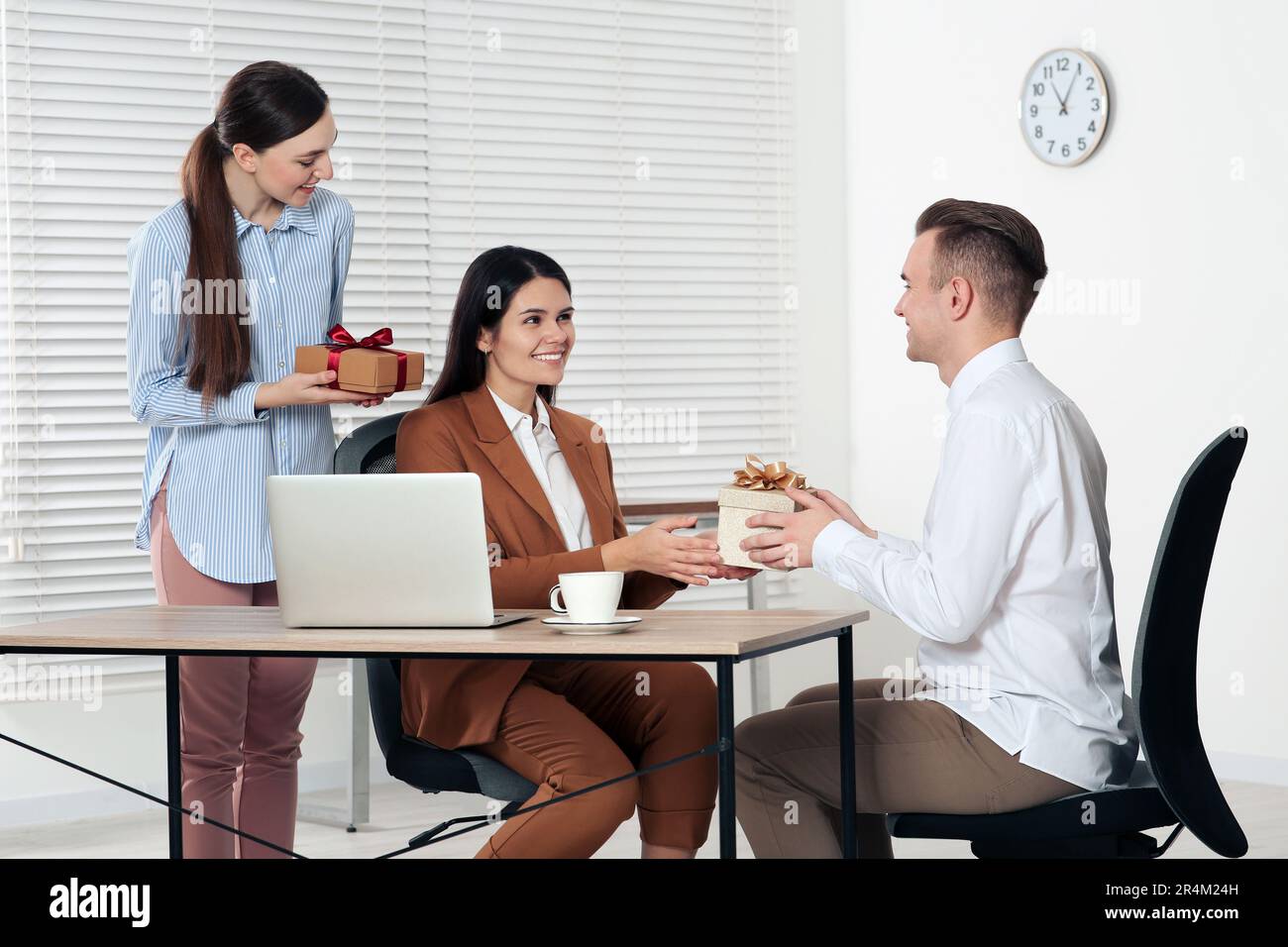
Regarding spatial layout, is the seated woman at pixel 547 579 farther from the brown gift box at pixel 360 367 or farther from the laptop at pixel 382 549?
the laptop at pixel 382 549

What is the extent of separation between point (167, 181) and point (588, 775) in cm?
287

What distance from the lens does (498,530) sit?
8.24ft

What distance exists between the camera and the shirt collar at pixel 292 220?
276 centimetres

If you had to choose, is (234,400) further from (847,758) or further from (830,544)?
(847,758)

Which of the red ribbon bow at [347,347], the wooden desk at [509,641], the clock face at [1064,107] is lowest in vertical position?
the wooden desk at [509,641]

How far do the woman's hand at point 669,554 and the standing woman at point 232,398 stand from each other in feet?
2.04

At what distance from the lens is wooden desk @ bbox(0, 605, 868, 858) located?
185 cm

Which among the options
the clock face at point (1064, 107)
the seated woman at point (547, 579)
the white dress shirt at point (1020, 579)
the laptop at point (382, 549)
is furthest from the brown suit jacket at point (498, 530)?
the clock face at point (1064, 107)

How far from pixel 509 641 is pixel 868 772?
0.57m

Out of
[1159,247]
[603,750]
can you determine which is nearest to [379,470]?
[603,750]

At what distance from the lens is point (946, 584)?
2006 mm
